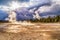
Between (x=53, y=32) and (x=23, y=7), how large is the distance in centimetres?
47

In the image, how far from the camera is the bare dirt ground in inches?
55.9

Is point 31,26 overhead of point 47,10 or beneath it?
beneath

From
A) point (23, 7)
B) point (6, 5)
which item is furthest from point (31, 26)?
point (6, 5)

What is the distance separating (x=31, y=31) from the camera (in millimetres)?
1446

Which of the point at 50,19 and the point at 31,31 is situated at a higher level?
the point at 50,19

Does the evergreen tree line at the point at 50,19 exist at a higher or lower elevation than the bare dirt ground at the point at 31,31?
higher

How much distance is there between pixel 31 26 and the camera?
1461 mm

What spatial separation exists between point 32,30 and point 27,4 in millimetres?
324

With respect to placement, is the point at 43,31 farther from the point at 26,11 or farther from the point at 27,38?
the point at 26,11

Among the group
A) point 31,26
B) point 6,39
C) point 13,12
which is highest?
point 13,12

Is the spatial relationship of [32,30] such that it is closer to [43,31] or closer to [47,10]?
[43,31]

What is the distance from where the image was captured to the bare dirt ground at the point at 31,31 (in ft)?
4.66

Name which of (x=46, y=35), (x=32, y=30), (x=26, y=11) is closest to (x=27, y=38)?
(x=32, y=30)

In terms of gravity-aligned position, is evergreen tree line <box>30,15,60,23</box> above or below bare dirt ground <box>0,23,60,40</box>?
above
